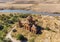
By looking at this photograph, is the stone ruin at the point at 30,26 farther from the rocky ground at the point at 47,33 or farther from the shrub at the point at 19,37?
the shrub at the point at 19,37

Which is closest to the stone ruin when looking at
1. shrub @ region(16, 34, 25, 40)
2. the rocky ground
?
the rocky ground

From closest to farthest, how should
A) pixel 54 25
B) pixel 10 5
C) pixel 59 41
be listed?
pixel 59 41, pixel 54 25, pixel 10 5

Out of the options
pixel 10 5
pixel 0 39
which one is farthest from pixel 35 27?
pixel 10 5

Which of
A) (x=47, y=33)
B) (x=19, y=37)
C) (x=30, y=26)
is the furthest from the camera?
(x=30, y=26)

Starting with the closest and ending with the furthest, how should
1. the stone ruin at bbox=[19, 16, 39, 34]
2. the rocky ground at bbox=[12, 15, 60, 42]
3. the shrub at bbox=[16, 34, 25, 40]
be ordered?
the rocky ground at bbox=[12, 15, 60, 42], the shrub at bbox=[16, 34, 25, 40], the stone ruin at bbox=[19, 16, 39, 34]

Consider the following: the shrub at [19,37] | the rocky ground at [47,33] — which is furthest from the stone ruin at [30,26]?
the shrub at [19,37]

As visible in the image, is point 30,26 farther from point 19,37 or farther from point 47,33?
point 19,37

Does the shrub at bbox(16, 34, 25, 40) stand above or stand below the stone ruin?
below

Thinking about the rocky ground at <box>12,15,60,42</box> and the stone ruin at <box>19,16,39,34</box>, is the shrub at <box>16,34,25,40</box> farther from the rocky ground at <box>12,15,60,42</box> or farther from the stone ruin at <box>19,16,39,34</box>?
the stone ruin at <box>19,16,39,34</box>

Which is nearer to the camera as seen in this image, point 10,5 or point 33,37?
point 33,37

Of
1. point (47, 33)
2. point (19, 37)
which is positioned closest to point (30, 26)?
point (47, 33)

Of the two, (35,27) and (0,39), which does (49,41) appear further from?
(0,39)
